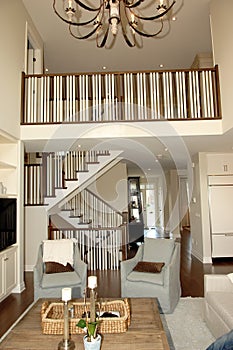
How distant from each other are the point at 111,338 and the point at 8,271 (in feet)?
9.59

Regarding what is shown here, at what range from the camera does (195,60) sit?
793cm

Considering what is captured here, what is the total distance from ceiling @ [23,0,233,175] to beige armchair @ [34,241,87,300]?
270cm

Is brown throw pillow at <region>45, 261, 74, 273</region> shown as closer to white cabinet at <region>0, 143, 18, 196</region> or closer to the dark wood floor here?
the dark wood floor

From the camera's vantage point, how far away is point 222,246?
22.6 feet

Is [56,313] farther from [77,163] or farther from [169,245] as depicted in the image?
[77,163]

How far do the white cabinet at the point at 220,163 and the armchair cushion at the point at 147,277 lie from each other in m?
3.87

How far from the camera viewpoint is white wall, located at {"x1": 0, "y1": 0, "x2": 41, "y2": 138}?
15.0 feet

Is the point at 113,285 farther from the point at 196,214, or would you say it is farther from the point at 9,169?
the point at 196,214

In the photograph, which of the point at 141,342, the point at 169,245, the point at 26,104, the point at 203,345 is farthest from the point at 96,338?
the point at 26,104

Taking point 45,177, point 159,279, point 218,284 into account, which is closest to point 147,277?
point 159,279

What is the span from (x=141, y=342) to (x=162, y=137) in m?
3.82

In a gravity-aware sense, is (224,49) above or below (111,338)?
above

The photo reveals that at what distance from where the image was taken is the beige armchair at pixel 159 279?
3.76 metres

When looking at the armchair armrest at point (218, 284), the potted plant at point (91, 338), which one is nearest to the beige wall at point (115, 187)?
the armchair armrest at point (218, 284)
